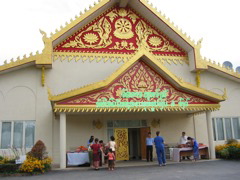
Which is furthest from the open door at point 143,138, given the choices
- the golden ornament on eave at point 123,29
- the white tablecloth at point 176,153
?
the golden ornament on eave at point 123,29

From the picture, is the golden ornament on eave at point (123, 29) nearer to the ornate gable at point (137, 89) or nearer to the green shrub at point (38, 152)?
the ornate gable at point (137, 89)

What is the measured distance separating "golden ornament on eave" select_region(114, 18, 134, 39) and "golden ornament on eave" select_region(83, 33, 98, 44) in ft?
4.59

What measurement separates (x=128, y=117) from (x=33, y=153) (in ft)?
20.7

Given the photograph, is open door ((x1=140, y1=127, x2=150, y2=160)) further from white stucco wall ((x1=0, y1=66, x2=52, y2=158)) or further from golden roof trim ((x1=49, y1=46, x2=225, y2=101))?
white stucco wall ((x1=0, y1=66, x2=52, y2=158))

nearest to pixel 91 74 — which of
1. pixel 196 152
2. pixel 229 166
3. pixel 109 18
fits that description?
pixel 109 18

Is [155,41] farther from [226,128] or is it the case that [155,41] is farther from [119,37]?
[226,128]

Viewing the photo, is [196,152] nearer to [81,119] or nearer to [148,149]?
[148,149]

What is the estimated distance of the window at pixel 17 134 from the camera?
14883 mm

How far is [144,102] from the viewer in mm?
13906

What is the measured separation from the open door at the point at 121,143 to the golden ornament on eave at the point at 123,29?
6052mm

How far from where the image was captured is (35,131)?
15.1 m

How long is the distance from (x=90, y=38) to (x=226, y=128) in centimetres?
1089

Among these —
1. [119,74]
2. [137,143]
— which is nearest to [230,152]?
[137,143]

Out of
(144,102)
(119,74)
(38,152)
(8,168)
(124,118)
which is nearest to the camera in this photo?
(8,168)
